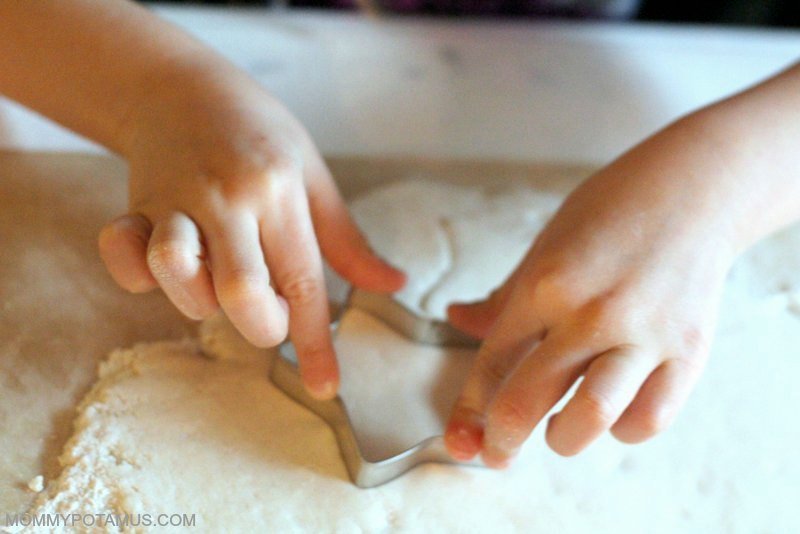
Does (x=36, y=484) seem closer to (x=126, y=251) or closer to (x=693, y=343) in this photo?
(x=126, y=251)

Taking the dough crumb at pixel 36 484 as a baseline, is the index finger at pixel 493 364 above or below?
above

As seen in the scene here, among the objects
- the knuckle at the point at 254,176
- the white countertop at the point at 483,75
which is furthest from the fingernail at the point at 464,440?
the white countertop at the point at 483,75

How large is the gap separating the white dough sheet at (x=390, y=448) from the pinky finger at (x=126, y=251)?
0.11 m

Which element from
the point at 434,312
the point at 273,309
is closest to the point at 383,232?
the point at 434,312

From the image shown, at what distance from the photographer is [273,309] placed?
518 millimetres

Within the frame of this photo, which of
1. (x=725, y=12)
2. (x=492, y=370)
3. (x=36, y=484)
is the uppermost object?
(x=725, y=12)

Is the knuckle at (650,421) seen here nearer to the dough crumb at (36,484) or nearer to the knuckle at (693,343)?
the knuckle at (693,343)

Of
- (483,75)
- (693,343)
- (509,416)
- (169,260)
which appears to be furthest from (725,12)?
(169,260)

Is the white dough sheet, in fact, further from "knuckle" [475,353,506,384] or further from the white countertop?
the white countertop

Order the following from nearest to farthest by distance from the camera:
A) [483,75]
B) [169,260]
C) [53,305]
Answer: [169,260], [53,305], [483,75]

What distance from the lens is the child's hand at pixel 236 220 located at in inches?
20.3

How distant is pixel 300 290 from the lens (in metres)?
0.57

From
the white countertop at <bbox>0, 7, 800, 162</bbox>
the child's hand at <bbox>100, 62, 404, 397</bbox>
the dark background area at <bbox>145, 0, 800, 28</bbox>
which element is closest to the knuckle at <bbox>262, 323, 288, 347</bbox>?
the child's hand at <bbox>100, 62, 404, 397</bbox>

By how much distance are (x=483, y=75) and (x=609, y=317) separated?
0.52m
